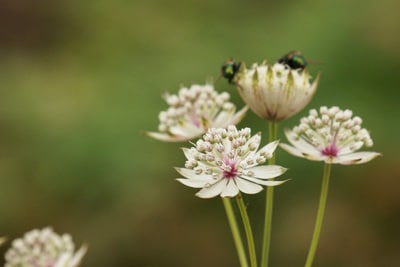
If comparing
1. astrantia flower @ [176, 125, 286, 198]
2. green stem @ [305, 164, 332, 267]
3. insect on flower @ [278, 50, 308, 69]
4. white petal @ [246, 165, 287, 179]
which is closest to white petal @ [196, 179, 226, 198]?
astrantia flower @ [176, 125, 286, 198]

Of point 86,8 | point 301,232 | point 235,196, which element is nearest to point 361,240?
point 301,232

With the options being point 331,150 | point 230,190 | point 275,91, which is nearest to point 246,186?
point 230,190

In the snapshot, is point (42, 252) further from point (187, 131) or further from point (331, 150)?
point (331, 150)

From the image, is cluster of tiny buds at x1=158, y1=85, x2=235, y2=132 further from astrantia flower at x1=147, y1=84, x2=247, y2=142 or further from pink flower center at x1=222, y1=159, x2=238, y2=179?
pink flower center at x1=222, y1=159, x2=238, y2=179

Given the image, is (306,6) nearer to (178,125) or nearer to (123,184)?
(123,184)

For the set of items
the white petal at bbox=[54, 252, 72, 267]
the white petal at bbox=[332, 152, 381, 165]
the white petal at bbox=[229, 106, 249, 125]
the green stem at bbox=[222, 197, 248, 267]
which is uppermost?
the white petal at bbox=[229, 106, 249, 125]

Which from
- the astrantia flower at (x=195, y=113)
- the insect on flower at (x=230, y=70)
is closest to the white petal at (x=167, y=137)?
the astrantia flower at (x=195, y=113)
